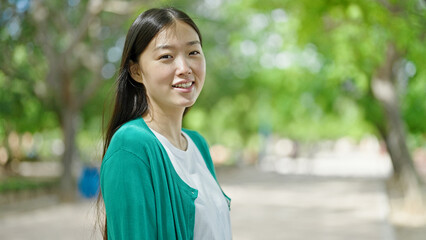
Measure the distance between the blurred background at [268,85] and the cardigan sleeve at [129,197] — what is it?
167 inches

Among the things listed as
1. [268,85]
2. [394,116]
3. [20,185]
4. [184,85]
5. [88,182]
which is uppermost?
[268,85]

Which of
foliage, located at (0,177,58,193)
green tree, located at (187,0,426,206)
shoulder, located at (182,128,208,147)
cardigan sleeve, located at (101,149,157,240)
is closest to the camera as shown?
cardigan sleeve, located at (101,149,157,240)

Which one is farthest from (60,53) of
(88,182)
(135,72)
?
(135,72)

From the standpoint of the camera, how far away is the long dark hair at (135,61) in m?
1.78

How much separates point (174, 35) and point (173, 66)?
100mm

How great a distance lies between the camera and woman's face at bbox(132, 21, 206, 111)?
1.76 metres

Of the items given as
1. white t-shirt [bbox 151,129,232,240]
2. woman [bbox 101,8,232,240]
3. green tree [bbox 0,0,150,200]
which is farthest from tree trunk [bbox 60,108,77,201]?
white t-shirt [bbox 151,129,232,240]

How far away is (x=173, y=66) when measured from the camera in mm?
1764

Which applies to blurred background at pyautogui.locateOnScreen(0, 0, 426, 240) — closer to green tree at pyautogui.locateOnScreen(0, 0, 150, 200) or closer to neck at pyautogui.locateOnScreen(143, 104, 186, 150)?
green tree at pyautogui.locateOnScreen(0, 0, 150, 200)

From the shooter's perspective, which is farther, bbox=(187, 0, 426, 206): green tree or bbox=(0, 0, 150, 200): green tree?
bbox=(0, 0, 150, 200): green tree

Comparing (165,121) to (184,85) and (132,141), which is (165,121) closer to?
(184,85)

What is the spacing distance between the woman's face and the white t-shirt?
0.42 feet

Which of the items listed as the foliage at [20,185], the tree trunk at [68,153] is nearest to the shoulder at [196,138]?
the tree trunk at [68,153]

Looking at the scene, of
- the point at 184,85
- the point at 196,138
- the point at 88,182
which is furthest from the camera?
the point at 88,182
